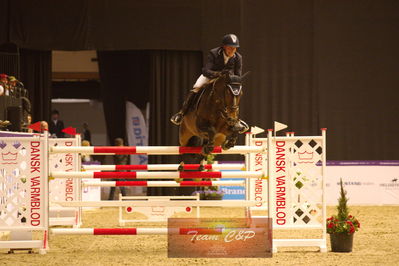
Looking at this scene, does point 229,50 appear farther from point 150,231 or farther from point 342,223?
point 342,223

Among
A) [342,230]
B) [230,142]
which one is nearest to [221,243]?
[230,142]

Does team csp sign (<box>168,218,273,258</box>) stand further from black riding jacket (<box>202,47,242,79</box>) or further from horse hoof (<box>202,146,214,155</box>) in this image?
black riding jacket (<box>202,47,242,79</box>)

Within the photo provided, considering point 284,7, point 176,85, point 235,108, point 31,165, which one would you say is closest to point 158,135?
point 176,85

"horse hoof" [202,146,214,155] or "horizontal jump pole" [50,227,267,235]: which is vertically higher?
"horse hoof" [202,146,214,155]

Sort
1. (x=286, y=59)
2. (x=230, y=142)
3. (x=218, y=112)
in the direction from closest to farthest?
(x=218, y=112) → (x=230, y=142) → (x=286, y=59)

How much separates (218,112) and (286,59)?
310 inches

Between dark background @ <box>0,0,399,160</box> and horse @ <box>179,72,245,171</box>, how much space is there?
714 cm

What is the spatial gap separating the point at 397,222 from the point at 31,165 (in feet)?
18.5

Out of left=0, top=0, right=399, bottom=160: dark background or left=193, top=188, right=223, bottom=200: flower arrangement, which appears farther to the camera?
left=0, top=0, right=399, bottom=160: dark background

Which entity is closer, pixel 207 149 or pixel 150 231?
pixel 207 149

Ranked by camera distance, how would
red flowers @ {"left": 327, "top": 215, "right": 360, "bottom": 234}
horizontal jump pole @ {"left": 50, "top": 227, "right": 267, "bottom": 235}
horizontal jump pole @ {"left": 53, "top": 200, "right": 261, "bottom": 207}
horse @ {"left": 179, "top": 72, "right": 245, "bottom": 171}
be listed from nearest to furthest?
horse @ {"left": 179, "top": 72, "right": 245, "bottom": 171}
horizontal jump pole @ {"left": 50, "top": 227, "right": 267, "bottom": 235}
horizontal jump pole @ {"left": 53, "top": 200, "right": 261, "bottom": 207}
red flowers @ {"left": 327, "top": 215, "right": 360, "bottom": 234}

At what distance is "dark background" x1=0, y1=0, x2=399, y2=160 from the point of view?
12.5 m

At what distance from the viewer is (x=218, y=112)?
5.22 meters

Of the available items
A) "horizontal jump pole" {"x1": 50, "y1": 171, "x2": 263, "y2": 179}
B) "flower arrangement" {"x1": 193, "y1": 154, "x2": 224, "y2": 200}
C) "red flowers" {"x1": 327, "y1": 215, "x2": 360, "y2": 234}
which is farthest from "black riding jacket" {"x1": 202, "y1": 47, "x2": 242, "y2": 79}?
"flower arrangement" {"x1": 193, "y1": 154, "x2": 224, "y2": 200}
